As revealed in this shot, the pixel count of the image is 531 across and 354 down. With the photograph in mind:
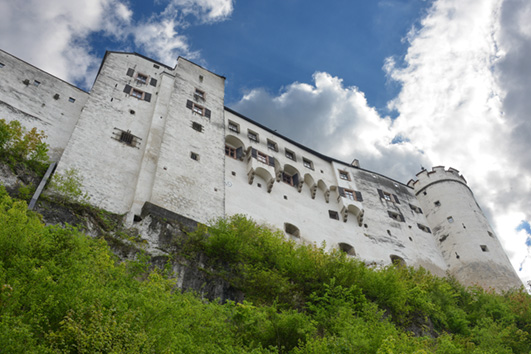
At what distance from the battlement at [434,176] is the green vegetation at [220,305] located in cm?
1694

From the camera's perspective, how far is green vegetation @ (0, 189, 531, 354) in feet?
28.0

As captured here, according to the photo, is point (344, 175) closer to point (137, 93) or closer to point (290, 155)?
point (290, 155)

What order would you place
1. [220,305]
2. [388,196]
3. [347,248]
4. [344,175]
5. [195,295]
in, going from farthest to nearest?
1. [388,196]
2. [344,175]
3. [347,248]
4. [195,295]
5. [220,305]

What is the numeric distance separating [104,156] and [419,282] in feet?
56.0

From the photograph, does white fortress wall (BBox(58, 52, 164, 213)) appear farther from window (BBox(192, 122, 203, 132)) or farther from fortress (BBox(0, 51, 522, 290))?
window (BBox(192, 122, 203, 132))

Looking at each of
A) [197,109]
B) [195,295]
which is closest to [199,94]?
[197,109]

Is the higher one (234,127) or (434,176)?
(434,176)

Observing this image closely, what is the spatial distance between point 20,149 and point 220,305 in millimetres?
11183

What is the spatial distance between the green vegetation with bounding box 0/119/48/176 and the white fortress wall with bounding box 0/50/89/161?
161cm

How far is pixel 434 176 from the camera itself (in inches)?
1529

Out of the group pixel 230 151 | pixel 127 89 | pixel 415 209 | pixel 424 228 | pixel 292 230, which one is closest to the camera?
pixel 127 89

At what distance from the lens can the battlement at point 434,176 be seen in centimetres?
3853

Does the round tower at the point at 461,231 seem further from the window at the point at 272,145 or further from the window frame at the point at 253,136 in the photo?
the window frame at the point at 253,136

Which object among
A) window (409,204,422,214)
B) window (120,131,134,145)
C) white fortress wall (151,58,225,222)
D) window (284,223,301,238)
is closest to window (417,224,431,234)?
window (409,204,422,214)
